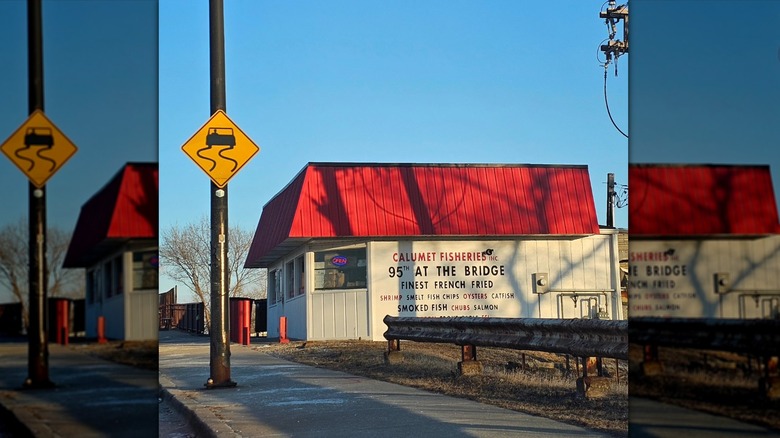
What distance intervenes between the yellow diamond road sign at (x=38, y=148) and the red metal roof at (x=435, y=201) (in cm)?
2576

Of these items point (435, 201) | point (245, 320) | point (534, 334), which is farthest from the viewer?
point (435, 201)

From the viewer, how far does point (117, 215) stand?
75.4 inches

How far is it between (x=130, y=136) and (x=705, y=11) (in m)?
1.23

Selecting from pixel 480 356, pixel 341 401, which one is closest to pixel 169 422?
pixel 341 401

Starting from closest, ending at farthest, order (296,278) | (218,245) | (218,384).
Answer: (218,384) < (218,245) < (296,278)

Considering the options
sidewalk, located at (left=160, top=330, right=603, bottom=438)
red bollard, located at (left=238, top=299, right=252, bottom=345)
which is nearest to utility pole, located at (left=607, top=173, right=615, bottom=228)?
red bollard, located at (left=238, top=299, right=252, bottom=345)

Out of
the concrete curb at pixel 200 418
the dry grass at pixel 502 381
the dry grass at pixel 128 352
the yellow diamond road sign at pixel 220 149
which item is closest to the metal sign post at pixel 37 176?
the dry grass at pixel 128 352

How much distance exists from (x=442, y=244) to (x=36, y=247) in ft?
91.5

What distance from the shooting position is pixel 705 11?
202cm

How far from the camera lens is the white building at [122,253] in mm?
1848

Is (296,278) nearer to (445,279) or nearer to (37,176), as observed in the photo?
(445,279)

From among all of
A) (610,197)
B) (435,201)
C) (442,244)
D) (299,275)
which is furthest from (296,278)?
(610,197)

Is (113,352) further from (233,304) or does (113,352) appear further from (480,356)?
(233,304)

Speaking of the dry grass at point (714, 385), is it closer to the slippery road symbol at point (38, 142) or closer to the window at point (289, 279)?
the slippery road symbol at point (38, 142)
